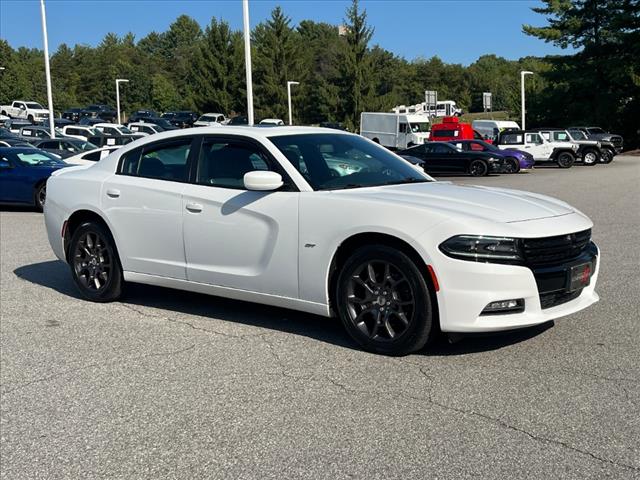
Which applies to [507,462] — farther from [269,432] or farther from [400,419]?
[269,432]

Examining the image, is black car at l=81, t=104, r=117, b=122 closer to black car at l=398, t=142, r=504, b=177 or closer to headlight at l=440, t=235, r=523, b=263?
black car at l=398, t=142, r=504, b=177

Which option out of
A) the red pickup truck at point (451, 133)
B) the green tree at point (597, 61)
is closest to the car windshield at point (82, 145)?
the red pickup truck at point (451, 133)

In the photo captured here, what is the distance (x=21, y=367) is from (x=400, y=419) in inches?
107

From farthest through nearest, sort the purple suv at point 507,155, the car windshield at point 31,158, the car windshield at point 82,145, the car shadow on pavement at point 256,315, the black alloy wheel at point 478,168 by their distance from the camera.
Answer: the purple suv at point 507,155 → the black alloy wheel at point 478,168 → the car windshield at point 82,145 → the car windshield at point 31,158 → the car shadow on pavement at point 256,315

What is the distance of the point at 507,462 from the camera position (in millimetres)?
3350

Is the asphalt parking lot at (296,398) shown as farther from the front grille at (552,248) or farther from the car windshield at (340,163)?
the car windshield at (340,163)

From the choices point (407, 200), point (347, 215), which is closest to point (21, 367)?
point (347, 215)

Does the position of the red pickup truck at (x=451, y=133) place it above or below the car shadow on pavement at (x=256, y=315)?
above

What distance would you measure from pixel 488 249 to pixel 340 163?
1.63 m

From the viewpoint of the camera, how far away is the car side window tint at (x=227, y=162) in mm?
5746

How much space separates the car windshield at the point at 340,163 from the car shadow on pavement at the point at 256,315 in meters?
1.14

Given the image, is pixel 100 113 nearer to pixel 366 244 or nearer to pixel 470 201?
pixel 366 244

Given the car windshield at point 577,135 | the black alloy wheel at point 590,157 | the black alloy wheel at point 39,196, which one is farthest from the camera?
the car windshield at point 577,135

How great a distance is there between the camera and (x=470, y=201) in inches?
197
